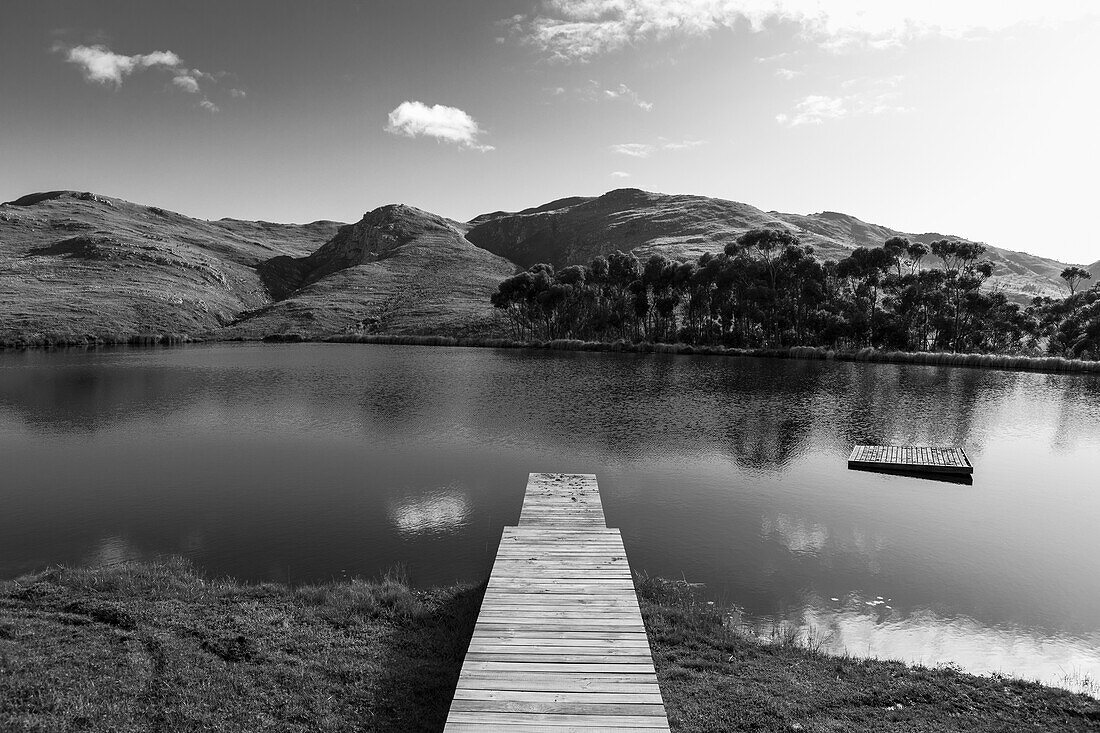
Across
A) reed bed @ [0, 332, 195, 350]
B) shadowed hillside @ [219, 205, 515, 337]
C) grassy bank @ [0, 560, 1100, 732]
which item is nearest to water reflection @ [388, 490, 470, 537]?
grassy bank @ [0, 560, 1100, 732]

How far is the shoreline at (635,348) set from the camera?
2992 inches

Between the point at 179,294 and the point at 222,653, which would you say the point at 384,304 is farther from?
the point at 222,653

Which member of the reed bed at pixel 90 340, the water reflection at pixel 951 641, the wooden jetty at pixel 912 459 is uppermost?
the reed bed at pixel 90 340

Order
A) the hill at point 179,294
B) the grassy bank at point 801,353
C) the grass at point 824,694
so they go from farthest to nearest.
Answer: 1. the hill at point 179,294
2. the grassy bank at point 801,353
3. the grass at point 824,694

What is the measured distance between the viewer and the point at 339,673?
36.6 feet

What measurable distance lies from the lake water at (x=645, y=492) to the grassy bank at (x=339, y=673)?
2.54 m

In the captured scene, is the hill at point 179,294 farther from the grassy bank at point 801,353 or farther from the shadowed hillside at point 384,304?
the grassy bank at point 801,353

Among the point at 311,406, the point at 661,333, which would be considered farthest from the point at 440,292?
the point at 311,406

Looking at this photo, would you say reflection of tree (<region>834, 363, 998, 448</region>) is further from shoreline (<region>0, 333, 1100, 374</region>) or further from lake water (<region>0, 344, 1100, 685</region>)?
shoreline (<region>0, 333, 1100, 374</region>)

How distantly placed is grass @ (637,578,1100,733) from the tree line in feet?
296

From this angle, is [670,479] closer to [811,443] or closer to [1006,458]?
[811,443]

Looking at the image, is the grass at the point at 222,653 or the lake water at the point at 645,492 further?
the lake water at the point at 645,492

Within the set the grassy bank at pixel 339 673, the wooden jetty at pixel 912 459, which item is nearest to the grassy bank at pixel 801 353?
the wooden jetty at pixel 912 459

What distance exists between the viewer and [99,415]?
40.1 meters
